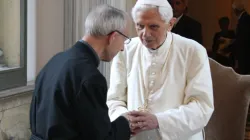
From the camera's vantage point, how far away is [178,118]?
2.03 meters

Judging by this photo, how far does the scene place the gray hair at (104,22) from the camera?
1.62 m

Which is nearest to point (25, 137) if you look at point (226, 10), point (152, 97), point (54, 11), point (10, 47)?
point (10, 47)

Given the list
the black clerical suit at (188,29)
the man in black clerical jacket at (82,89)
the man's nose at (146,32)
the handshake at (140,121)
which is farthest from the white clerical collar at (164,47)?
the black clerical suit at (188,29)

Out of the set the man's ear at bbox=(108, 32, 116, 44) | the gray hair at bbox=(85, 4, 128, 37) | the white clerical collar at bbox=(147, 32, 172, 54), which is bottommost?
the white clerical collar at bbox=(147, 32, 172, 54)

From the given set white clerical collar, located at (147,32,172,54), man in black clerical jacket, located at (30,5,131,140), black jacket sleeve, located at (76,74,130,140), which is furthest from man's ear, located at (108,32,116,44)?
white clerical collar, located at (147,32,172,54)

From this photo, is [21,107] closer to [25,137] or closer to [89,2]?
[25,137]

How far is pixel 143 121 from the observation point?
192 cm

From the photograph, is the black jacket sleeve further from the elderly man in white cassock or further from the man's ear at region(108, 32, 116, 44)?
the elderly man in white cassock

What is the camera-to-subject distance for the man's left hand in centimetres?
188

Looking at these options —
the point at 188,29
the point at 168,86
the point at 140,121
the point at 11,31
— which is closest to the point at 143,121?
the point at 140,121

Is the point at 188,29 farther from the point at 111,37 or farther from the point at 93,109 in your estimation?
the point at 93,109

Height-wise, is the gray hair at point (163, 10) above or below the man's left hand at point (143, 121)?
above

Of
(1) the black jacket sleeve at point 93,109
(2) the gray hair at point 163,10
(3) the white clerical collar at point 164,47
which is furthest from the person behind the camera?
(3) the white clerical collar at point 164,47

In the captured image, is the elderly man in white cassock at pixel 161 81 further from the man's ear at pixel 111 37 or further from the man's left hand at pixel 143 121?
the man's ear at pixel 111 37
